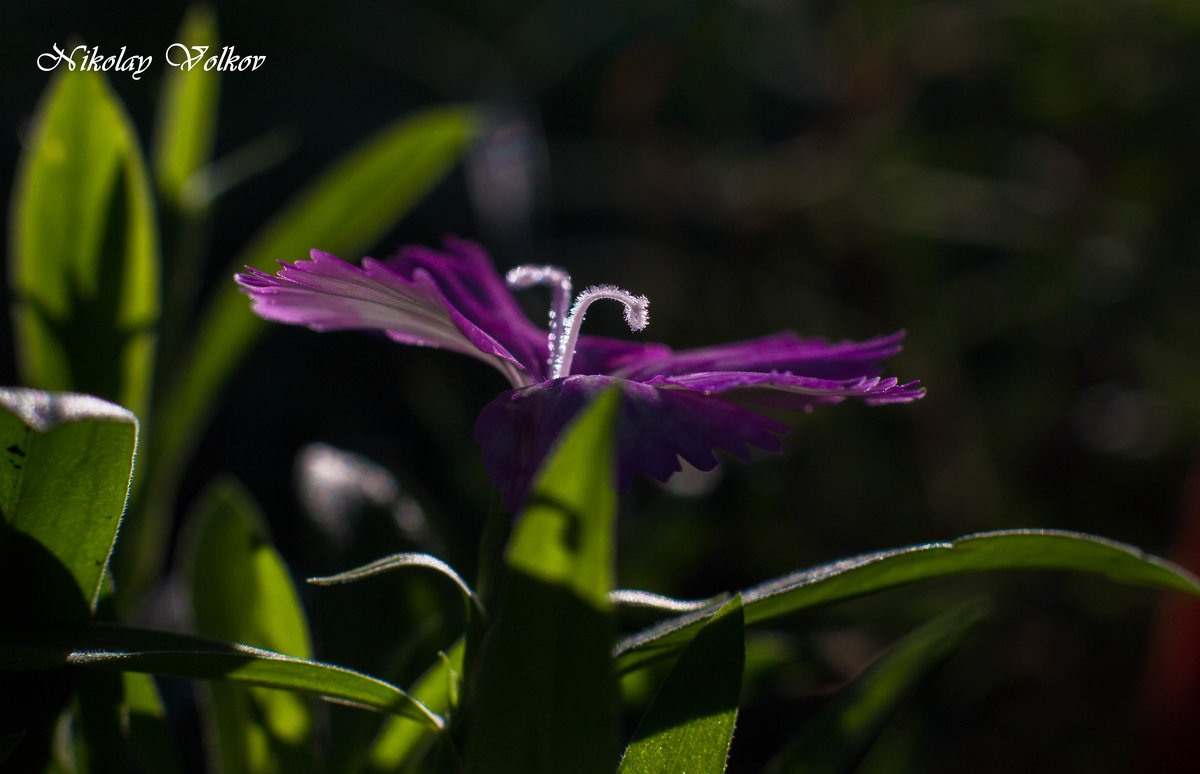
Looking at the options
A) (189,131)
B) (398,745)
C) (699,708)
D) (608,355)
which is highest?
(189,131)

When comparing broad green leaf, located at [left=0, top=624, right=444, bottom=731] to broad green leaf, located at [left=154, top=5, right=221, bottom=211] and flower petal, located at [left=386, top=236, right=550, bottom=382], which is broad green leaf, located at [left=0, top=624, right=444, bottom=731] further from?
broad green leaf, located at [left=154, top=5, right=221, bottom=211]

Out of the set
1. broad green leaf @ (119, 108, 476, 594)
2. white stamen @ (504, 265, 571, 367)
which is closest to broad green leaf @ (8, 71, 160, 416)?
broad green leaf @ (119, 108, 476, 594)

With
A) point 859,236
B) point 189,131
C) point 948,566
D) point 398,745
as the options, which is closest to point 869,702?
point 948,566

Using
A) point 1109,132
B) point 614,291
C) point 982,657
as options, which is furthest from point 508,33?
point 614,291

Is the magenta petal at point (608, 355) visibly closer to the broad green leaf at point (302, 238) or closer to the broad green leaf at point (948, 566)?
the broad green leaf at point (948, 566)

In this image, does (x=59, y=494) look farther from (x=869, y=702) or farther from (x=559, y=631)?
(x=869, y=702)

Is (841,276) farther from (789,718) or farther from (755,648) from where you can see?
(755,648)
